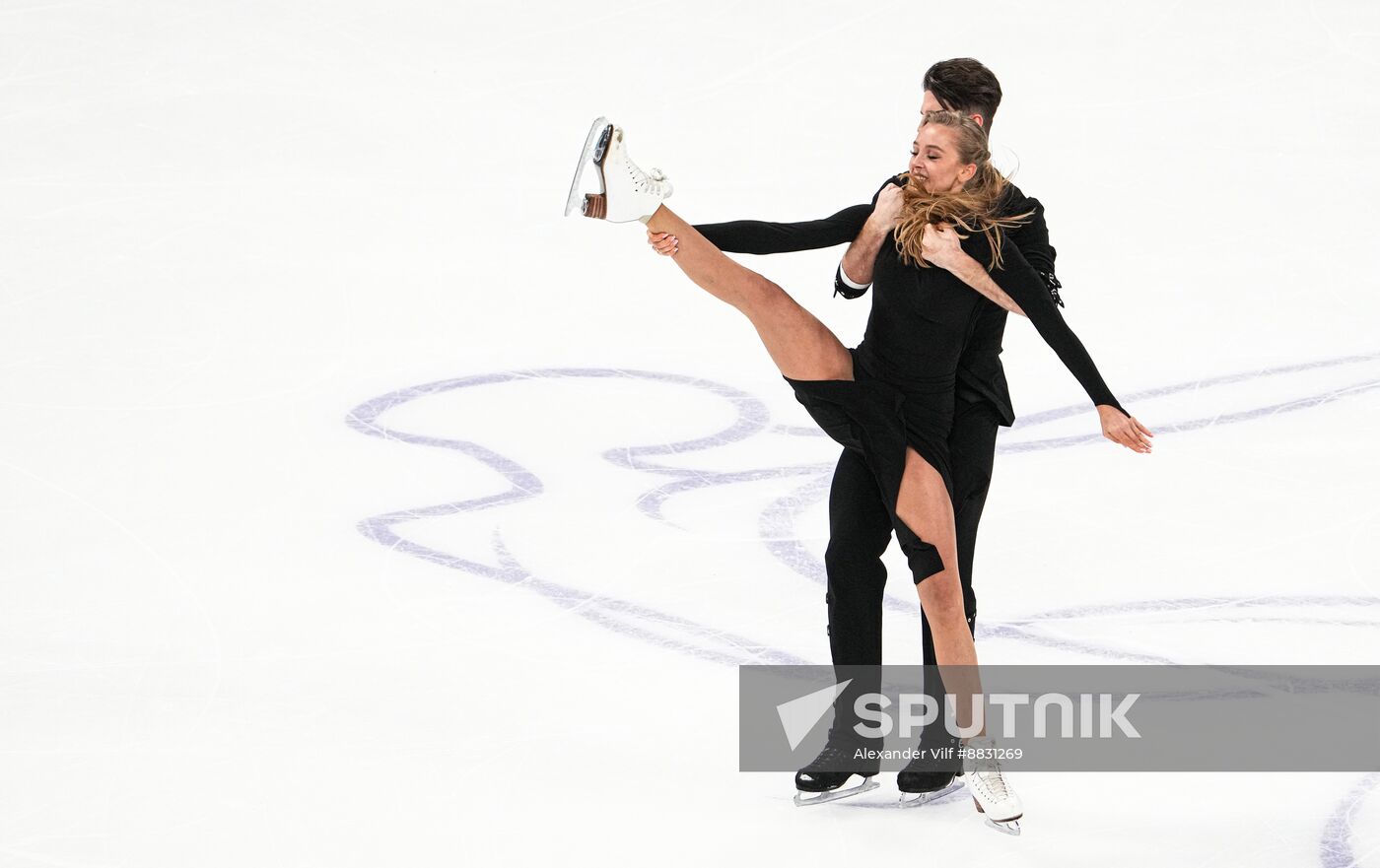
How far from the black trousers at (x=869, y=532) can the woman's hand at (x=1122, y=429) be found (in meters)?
0.38

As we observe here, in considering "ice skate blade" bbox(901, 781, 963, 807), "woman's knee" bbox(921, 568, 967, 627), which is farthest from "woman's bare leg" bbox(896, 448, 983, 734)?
"ice skate blade" bbox(901, 781, 963, 807)

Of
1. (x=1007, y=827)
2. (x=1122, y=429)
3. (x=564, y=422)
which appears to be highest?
(x=564, y=422)

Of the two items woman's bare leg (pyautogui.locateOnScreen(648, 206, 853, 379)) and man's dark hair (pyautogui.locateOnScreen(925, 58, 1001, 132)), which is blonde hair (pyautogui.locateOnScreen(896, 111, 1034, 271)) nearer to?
man's dark hair (pyautogui.locateOnScreen(925, 58, 1001, 132))

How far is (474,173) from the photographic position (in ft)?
25.1

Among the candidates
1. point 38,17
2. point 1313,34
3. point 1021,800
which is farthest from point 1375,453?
point 38,17

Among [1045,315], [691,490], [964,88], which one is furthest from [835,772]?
[691,490]

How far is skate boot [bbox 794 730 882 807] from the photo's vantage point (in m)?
3.38

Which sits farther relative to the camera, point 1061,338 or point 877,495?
point 877,495

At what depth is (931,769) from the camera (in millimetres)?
3400

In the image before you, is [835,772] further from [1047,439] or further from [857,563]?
[1047,439]

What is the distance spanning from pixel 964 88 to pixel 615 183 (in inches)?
31.4

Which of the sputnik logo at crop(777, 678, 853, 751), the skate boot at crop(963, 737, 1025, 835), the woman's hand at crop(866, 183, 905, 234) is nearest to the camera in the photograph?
the skate boot at crop(963, 737, 1025, 835)

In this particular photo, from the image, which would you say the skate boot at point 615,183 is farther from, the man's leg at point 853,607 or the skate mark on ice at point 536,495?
the skate mark on ice at point 536,495

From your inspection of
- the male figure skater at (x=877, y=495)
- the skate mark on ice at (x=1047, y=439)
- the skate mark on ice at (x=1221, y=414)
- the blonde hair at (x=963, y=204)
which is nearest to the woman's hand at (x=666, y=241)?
the male figure skater at (x=877, y=495)
